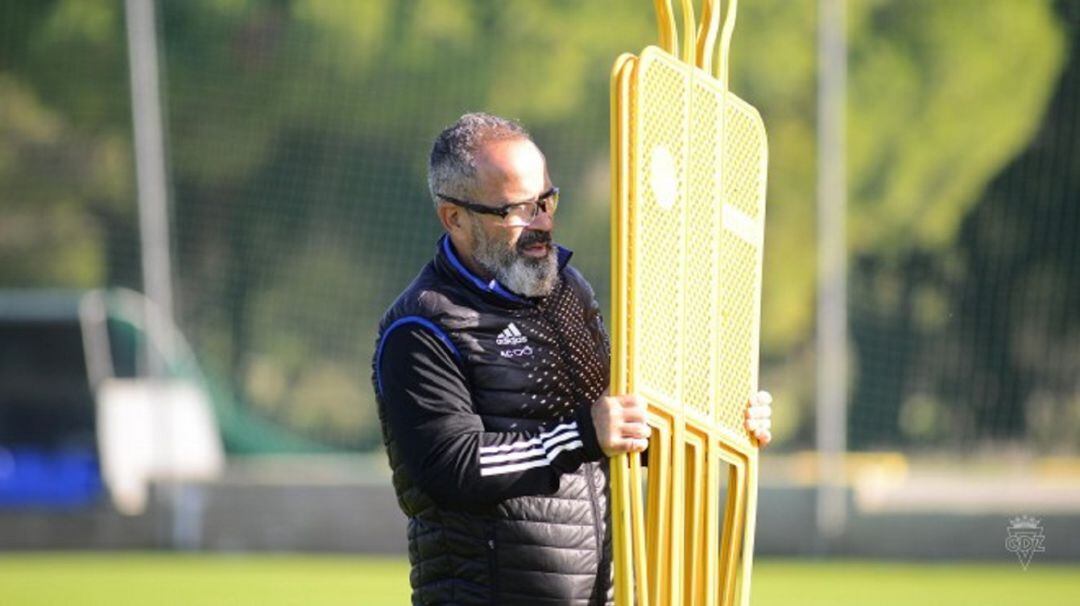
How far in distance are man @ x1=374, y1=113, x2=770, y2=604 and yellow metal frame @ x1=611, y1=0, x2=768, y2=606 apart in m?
0.13

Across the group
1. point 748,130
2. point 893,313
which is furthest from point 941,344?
point 748,130

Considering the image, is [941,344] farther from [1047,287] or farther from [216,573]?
[216,573]

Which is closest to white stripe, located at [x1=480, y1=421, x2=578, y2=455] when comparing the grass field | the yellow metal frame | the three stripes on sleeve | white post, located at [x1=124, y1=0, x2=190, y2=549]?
the three stripes on sleeve

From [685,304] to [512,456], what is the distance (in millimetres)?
526

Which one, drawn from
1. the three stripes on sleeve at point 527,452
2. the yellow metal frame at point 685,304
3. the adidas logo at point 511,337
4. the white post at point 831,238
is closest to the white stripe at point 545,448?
the three stripes on sleeve at point 527,452

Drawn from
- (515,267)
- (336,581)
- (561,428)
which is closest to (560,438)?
(561,428)

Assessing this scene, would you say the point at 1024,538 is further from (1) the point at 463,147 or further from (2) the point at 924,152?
(1) the point at 463,147

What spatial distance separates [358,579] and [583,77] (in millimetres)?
6275

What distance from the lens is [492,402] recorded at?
441 cm

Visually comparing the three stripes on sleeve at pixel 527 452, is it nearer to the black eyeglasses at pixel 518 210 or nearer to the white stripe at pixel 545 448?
the white stripe at pixel 545 448

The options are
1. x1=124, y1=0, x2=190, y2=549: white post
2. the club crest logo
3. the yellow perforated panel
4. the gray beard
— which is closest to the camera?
the yellow perforated panel

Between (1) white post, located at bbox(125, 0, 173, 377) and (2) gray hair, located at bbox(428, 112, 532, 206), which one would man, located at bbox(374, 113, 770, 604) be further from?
(1) white post, located at bbox(125, 0, 173, 377)

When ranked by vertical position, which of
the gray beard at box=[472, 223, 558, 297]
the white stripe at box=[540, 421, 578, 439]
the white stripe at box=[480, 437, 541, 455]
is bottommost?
the white stripe at box=[480, 437, 541, 455]

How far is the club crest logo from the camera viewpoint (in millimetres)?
12242
